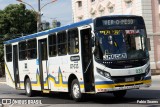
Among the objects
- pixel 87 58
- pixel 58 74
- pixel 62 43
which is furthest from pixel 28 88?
pixel 87 58

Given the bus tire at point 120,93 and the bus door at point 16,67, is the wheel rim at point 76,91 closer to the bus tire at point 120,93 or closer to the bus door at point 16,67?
the bus tire at point 120,93

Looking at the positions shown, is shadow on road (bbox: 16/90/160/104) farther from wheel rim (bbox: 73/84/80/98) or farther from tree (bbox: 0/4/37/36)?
tree (bbox: 0/4/37/36)

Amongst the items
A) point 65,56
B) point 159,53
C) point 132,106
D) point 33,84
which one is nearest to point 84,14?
point 159,53

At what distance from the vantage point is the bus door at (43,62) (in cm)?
1908

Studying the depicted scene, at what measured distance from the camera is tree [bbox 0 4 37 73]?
6066cm

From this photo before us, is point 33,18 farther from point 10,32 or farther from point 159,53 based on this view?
point 159,53

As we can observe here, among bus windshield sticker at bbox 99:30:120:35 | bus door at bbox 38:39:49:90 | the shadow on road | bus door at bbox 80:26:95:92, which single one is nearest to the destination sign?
bus windshield sticker at bbox 99:30:120:35

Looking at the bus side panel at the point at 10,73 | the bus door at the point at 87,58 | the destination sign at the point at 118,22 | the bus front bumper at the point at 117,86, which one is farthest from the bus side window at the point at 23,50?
the bus front bumper at the point at 117,86

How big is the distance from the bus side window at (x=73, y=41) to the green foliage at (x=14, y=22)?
44509mm

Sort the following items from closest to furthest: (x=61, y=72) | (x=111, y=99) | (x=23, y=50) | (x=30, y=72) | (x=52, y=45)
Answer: (x=111, y=99) → (x=61, y=72) → (x=52, y=45) → (x=30, y=72) → (x=23, y=50)

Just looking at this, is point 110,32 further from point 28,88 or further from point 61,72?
point 28,88

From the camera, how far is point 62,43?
1712 centimetres

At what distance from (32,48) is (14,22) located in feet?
136

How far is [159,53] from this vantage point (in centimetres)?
4350
